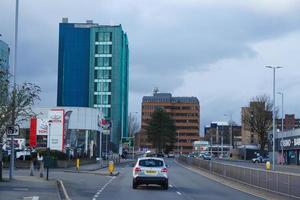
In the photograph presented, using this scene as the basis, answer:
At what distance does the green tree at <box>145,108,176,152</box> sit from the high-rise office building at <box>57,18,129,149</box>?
106 ft

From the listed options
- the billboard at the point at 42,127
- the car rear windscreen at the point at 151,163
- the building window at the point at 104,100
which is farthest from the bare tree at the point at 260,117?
the car rear windscreen at the point at 151,163

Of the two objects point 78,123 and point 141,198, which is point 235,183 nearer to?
point 141,198

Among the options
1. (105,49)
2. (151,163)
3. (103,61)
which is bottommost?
(151,163)

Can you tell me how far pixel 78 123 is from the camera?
8675 cm

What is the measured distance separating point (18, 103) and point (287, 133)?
265 feet

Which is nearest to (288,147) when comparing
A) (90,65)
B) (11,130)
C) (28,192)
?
(90,65)

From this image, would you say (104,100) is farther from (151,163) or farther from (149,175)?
(149,175)

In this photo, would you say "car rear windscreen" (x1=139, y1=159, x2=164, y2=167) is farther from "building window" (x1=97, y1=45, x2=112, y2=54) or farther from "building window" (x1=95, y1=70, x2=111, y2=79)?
"building window" (x1=97, y1=45, x2=112, y2=54)

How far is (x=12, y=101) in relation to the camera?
30266 millimetres

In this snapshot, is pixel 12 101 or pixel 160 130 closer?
pixel 12 101

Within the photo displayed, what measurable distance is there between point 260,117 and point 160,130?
3648 cm

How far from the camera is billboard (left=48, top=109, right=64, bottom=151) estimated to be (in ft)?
221

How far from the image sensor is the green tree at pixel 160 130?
154000mm

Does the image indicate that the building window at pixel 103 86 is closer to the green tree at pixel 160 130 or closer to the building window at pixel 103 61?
the building window at pixel 103 61
